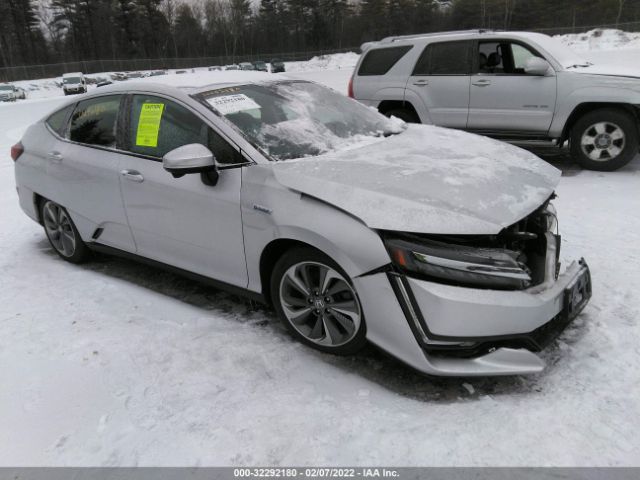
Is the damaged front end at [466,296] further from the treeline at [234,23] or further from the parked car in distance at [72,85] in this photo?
the treeline at [234,23]

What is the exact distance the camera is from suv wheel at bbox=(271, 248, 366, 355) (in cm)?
272

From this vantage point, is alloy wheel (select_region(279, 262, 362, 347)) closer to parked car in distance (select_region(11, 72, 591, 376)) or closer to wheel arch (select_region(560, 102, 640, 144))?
parked car in distance (select_region(11, 72, 591, 376))

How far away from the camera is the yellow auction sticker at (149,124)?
3.54 meters

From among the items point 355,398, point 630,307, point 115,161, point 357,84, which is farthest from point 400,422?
point 357,84

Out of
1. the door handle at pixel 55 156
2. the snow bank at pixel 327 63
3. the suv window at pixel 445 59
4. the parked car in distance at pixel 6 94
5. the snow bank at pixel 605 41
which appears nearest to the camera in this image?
the door handle at pixel 55 156

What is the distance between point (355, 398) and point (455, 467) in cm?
63

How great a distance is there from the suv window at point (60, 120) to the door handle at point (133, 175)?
3.69 feet

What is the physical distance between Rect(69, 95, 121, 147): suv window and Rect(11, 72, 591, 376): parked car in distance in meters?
0.02

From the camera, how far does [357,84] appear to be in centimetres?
817

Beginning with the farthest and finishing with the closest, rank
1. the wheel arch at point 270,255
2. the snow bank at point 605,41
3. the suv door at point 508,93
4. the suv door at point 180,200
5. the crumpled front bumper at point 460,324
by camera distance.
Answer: the snow bank at point 605,41
the suv door at point 508,93
the suv door at point 180,200
the wheel arch at point 270,255
the crumpled front bumper at point 460,324

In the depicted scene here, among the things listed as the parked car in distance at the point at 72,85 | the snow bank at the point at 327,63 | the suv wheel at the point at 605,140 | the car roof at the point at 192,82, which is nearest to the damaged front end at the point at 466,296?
the car roof at the point at 192,82

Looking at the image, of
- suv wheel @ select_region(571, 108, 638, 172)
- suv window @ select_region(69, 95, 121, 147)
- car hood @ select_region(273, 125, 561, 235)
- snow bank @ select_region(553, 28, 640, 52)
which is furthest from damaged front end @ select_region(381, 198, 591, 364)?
snow bank @ select_region(553, 28, 640, 52)

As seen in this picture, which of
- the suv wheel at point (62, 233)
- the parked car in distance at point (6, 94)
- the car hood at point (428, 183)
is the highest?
the car hood at point (428, 183)

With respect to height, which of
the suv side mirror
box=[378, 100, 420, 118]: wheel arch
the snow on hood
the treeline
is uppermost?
the treeline
